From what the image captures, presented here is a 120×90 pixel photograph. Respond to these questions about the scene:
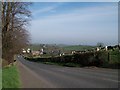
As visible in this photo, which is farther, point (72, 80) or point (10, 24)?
point (10, 24)

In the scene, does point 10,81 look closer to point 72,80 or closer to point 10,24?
point 72,80

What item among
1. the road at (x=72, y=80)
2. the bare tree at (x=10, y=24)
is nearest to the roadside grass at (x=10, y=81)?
the road at (x=72, y=80)

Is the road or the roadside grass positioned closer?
the roadside grass

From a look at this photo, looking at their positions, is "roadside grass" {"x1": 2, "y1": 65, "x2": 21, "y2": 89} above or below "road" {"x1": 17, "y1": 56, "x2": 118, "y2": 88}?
above

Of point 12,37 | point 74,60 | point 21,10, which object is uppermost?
point 21,10

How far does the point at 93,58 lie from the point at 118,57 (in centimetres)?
520

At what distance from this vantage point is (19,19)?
37.2 meters

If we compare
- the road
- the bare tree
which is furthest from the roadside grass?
the bare tree

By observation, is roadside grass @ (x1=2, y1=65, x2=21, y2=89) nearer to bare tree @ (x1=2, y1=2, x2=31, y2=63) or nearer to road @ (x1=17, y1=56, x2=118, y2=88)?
road @ (x1=17, y1=56, x2=118, y2=88)

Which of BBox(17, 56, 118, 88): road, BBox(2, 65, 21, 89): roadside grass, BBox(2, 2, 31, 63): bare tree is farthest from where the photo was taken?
BBox(2, 2, 31, 63): bare tree

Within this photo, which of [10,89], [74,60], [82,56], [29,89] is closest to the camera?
[10,89]

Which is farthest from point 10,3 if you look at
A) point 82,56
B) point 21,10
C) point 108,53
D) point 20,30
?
point 82,56

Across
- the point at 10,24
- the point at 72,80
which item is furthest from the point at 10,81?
the point at 10,24

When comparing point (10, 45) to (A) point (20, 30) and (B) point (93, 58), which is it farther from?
(B) point (93, 58)
